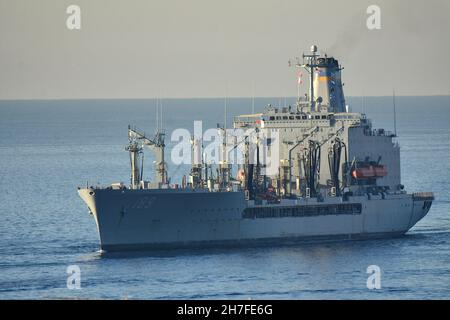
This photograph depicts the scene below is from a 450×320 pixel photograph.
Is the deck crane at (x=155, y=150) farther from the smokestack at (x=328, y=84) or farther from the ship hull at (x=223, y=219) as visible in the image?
the smokestack at (x=328, y=84)

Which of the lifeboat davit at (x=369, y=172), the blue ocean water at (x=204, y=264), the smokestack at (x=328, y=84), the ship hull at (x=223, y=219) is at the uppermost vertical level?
the smokestack at (x=328, y=84)

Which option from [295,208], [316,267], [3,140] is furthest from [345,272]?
[3,140]

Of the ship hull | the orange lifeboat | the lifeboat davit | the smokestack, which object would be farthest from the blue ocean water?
the smokestack

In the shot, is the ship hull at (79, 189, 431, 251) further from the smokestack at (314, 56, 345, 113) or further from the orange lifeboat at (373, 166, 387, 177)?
the smokestack at (314, 56, 345, 113)

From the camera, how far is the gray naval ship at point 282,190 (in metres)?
69.2

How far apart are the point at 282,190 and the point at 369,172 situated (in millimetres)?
4691

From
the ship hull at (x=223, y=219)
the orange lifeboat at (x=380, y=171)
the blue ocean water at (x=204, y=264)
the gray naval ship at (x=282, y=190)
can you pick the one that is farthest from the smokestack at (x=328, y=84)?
the blue ocean water at (x=204, y=264)

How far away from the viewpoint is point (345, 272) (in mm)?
65812

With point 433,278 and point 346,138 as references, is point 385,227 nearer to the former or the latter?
point 346,138

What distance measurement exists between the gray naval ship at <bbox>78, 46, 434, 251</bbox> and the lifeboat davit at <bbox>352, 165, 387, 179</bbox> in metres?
0.05

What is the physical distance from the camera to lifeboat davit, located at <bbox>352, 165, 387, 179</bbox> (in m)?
76.2

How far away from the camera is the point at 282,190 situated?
75062 mm

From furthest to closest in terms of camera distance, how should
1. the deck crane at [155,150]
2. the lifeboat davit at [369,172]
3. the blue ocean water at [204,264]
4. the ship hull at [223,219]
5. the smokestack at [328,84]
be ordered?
the smokestack at [328,84] → the lifeboat davit at [369,172] → the deck crane at [155,150] → the ship hull at [223,219] → the blue ocean water at [204,264]

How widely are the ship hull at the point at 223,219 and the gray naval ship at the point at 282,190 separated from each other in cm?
4
